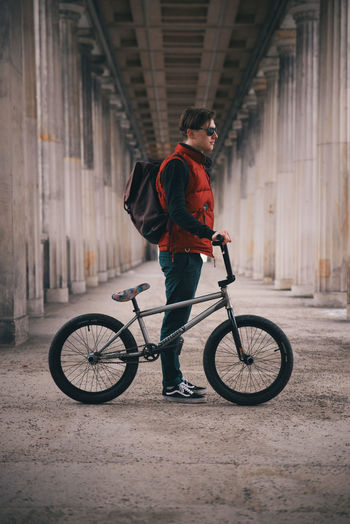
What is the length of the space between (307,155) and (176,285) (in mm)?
11931

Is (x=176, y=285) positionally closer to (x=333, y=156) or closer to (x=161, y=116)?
(x=333, y=156)

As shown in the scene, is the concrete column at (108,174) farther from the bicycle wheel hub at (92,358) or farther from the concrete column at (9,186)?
the bicycle wheel hub at (92,358)

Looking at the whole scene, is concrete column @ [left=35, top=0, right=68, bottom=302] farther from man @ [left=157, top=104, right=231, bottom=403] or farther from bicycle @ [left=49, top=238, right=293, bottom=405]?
man @ [left=157, top=104, right=231, bottom=403]

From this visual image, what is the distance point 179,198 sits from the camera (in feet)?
15.6

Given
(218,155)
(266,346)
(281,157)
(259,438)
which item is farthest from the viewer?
(218,155)

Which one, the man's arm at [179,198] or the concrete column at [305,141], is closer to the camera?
the man's arm at [179,198]

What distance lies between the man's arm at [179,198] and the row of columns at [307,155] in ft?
20.4

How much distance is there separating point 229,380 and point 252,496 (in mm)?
2015

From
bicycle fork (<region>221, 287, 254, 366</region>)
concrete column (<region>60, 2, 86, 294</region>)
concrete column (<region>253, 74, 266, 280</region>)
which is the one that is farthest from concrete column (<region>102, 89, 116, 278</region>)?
bicycle fork (<region>221, 287, 254, 366</region>)

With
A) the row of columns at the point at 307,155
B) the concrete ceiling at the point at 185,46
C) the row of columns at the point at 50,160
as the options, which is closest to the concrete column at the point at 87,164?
the row of columns at the point at 50,160

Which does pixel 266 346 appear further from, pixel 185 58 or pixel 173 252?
pixel 185 58

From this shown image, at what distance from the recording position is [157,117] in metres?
35.5

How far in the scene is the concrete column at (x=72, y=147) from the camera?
1711cm

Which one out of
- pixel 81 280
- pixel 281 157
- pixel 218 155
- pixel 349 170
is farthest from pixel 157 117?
pixel 349 170
